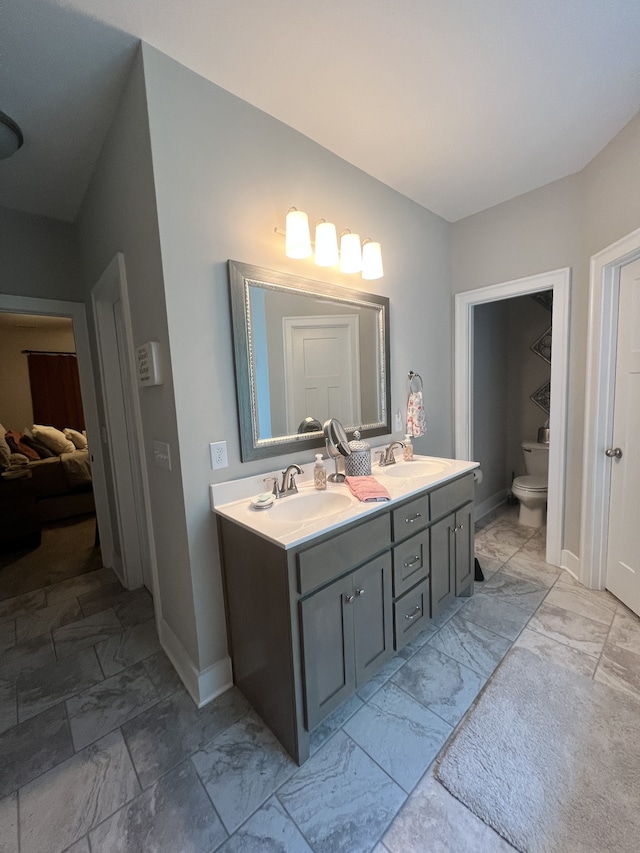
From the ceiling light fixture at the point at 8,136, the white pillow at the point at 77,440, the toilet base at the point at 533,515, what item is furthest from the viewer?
the white pillow at the point at 77,440

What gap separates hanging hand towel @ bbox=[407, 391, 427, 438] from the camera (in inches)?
88.6

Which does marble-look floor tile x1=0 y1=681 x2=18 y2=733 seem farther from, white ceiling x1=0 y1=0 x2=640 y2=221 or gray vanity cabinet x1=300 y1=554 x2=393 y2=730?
white ceiling x1=0 y1=0 x2=640 y2=221

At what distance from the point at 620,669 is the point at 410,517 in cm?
120

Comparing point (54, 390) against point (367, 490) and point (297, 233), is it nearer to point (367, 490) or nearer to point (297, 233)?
point (297, 233)

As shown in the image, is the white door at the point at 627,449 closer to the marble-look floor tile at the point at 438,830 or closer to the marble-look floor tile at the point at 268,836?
the marble-look floor tile at the point at 438,830

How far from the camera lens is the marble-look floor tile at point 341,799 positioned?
99 cm

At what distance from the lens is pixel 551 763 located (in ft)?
3.84

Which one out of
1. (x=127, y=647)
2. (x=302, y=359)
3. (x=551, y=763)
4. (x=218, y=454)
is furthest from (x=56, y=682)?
(x=551, y=763)

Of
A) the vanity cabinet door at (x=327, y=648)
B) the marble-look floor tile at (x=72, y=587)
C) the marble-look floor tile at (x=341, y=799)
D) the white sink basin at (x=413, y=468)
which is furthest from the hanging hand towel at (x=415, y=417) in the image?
the marble-look floor tile at (x=72, y=587)

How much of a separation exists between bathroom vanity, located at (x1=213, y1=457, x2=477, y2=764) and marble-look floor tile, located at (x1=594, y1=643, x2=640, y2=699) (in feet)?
2.44

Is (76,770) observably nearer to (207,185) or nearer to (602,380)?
(207,185)

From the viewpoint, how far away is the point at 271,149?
1.58 m

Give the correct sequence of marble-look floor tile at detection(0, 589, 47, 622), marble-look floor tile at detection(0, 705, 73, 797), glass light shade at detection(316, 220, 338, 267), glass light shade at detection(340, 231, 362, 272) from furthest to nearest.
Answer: marble-look floor tile at detection(0, 589, 47, 622) → glass light shade at detection(340, 231, 362, 272) → glass light shade at detection(316, 220, 338, 267) → marble-look floor tile at detection(0, 705, 73, 797)

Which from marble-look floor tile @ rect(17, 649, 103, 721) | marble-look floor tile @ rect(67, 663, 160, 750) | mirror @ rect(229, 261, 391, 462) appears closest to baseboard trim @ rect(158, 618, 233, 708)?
marble-look floor tile @ rect(67, 663, 160, 750)
